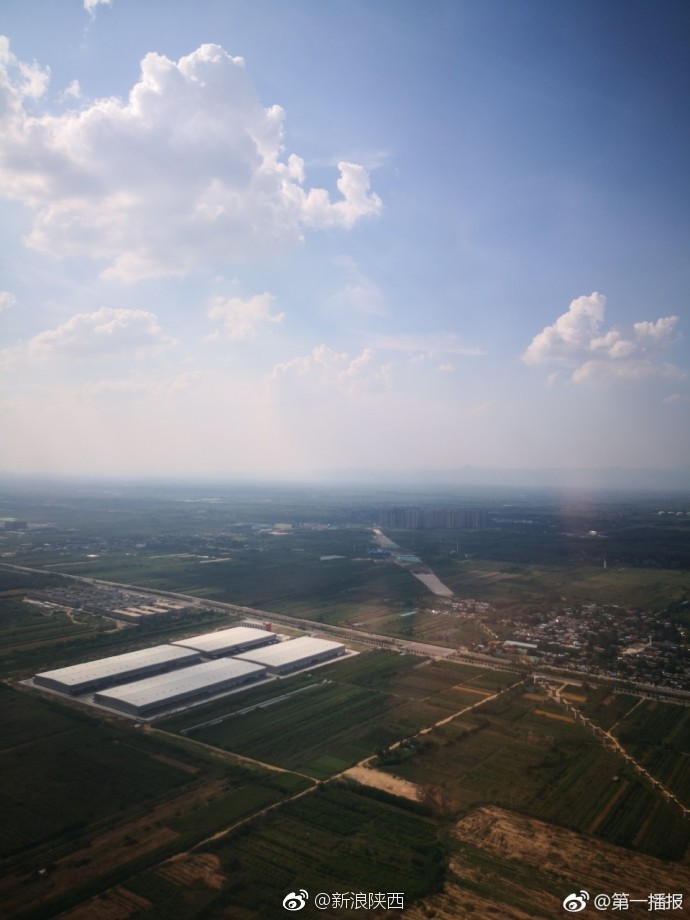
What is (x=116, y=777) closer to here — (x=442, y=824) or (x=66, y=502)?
(x=442, y=824)

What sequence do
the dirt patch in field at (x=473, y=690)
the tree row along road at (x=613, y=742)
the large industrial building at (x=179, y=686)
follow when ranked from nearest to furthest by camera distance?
the tree row along road at (x=613, y=742) → the large industrial building at (x=179, y=686) → the dirt patch in field at (x=473, y=690)

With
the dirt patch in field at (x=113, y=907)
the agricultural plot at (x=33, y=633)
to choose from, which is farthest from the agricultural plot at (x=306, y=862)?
the agricultural plot at (x=33, y=633)

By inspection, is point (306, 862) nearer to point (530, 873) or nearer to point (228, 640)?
point (530, 873)

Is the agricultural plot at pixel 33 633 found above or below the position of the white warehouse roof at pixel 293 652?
below

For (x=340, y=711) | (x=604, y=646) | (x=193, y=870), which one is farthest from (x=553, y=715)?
(x=193, y=870)

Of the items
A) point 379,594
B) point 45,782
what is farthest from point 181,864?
point 379,594

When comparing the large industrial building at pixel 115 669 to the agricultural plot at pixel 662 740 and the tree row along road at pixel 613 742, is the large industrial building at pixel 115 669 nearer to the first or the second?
the tree row along road at pixel 613 742

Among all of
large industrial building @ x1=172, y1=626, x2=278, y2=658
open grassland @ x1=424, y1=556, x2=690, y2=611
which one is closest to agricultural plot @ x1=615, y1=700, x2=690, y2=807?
large industrial building @ x1=172, y1=626, x2=278, y2=658
